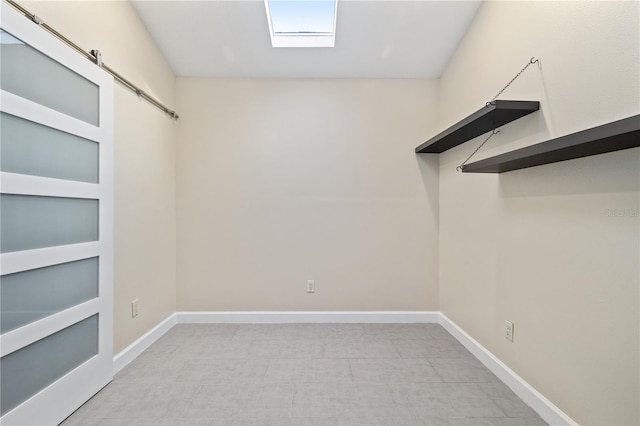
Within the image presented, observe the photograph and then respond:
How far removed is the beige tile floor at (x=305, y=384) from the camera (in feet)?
5.74

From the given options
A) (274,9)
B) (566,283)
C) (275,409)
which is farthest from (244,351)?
(274,9)

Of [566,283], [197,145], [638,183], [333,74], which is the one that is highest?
[333,74]

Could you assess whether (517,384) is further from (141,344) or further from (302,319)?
(141,344)

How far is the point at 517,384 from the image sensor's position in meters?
1.96

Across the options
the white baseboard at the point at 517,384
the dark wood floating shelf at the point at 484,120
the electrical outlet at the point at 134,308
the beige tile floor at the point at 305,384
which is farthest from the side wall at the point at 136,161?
the white baseboard at the point at 517,384

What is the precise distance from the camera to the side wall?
→ 6.74 feet

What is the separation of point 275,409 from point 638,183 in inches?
79.4

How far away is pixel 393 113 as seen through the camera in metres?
3.22

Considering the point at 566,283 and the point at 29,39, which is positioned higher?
the point at 29,39

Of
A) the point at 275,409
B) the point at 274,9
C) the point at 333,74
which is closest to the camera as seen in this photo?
the point at 275,409

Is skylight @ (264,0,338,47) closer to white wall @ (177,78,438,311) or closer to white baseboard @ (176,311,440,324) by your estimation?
white wall @ (177,78,438,311)

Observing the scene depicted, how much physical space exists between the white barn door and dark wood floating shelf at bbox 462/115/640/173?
2377 mm

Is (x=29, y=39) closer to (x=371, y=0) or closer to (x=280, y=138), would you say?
(x=280, y=138)

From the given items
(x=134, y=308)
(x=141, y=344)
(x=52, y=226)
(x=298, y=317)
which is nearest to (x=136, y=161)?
(x=52, y=226)
